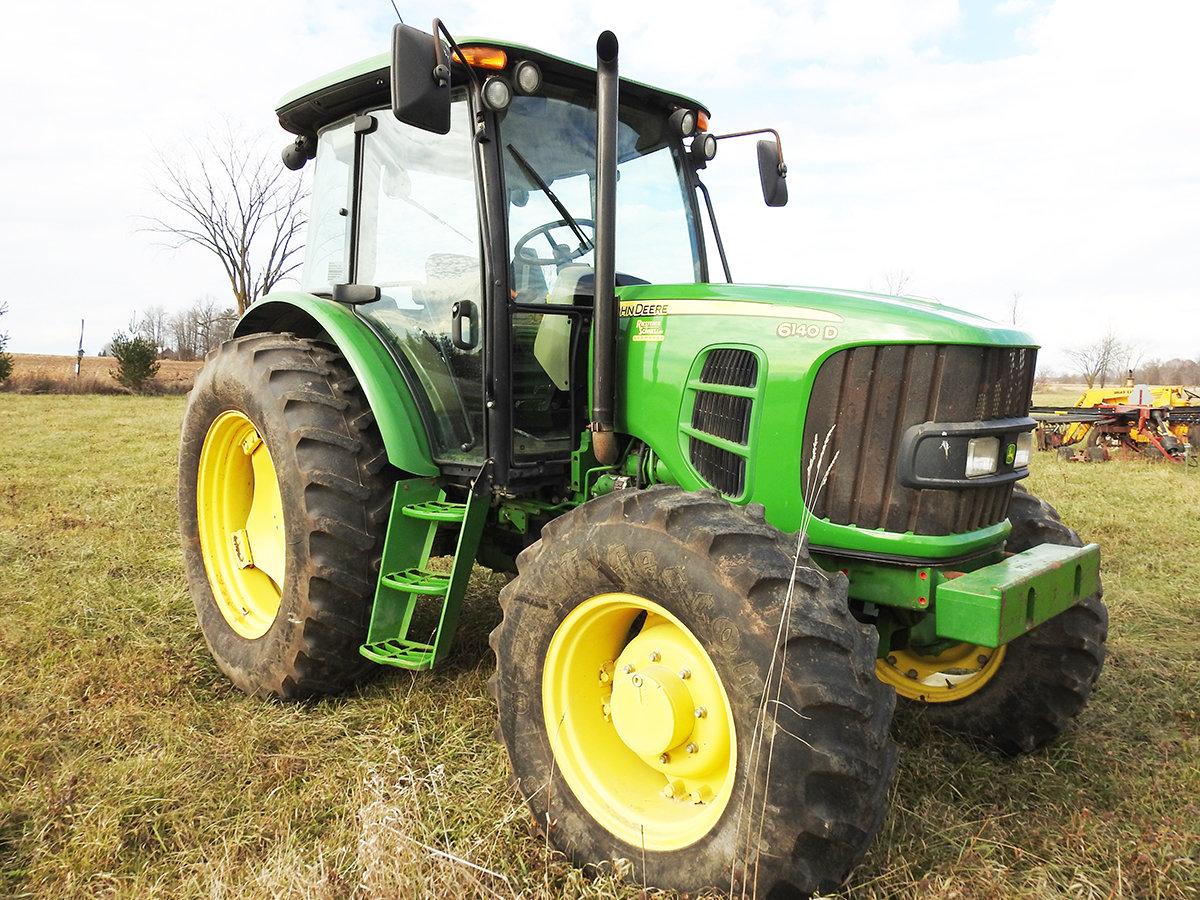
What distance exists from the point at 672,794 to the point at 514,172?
2140mm

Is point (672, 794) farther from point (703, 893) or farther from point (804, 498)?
point (804, 498)

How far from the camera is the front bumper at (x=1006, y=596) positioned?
2.17 metres

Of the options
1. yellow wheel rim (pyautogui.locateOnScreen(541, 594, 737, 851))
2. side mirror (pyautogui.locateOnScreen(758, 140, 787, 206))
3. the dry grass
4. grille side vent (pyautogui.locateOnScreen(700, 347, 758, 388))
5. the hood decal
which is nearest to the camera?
yellow wheel rim (pyautogui.locateOnScreen(541, 594, 737, 851))

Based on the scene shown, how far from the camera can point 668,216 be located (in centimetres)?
364

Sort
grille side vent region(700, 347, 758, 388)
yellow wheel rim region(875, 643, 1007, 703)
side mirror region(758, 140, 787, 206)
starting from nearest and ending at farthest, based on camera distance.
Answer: grille side vent region(700, 347, 758, 388), yellow wheel rim region(875, 643, 1007, 703), side mirror region(758, 140, 787, 206)

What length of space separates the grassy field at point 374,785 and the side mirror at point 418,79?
77.7 inches

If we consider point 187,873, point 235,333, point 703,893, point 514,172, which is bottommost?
point 187,873

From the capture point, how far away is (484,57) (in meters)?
2.88

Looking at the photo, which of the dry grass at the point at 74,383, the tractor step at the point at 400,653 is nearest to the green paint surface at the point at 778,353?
the tractor step at the point at 400,653

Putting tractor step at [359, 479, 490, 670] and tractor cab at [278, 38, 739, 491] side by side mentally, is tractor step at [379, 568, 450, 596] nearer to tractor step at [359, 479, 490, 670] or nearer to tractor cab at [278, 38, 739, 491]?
tractor step at [359, 479, 490, 670]

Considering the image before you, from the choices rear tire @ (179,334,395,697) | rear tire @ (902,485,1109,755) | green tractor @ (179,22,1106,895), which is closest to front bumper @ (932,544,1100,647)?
green tractor @ (179,22,1106,895)

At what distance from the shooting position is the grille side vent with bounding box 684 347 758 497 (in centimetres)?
260

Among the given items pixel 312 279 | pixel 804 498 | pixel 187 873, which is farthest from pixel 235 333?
pixel 804 498

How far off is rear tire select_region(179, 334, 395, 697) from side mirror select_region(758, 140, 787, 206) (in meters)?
1.99
